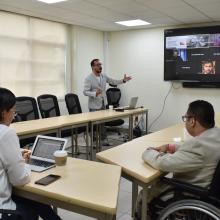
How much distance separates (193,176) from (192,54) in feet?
15.3

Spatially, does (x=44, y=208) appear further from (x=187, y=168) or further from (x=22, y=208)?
(x=187, y=168)

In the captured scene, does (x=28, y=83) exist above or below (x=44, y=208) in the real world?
above

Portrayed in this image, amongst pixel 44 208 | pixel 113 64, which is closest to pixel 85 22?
pixel 113 64

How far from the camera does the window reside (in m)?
5.31

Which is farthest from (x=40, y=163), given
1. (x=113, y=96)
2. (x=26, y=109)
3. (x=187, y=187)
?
(x=113, y=96)

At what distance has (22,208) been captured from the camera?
1.78 meters

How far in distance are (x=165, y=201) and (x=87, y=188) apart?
2.04ft

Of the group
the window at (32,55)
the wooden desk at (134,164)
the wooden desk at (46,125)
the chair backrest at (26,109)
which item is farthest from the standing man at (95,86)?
the wooden desk at (134,164)

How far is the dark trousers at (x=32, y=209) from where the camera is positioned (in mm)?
1758

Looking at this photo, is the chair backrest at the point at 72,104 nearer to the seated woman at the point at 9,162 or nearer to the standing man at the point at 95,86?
the standing man at the point at 95,86

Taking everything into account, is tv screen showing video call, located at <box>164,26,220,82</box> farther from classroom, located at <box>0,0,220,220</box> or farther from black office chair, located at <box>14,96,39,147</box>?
black office chair, located at <box>14,96,39,147</box>

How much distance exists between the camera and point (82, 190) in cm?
163

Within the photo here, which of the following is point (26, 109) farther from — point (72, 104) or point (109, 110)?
point (109, 110)

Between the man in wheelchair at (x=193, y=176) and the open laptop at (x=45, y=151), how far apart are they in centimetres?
65
